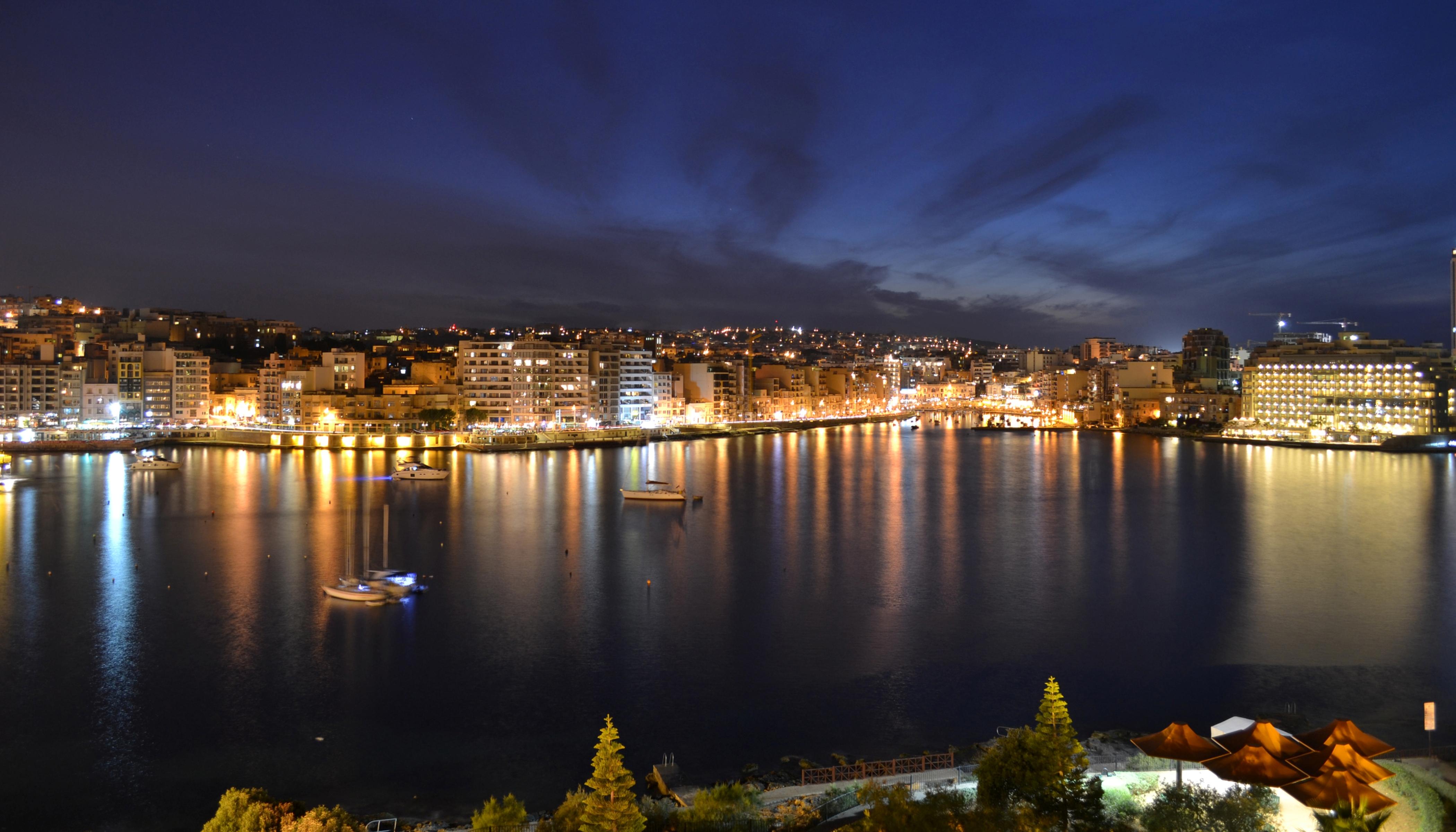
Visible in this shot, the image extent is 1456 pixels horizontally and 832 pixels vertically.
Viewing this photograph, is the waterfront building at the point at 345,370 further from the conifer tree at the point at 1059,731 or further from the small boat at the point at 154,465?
the conifer tree at the point at 1059,731

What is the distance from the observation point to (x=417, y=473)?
2112 cm

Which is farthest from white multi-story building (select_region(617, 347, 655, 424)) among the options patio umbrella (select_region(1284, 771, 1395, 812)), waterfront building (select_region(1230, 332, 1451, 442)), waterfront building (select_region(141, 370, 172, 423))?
patio umbrella (select_region(1284, 771, 1395, 812))

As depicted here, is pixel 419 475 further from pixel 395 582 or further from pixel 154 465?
pixel 395 582

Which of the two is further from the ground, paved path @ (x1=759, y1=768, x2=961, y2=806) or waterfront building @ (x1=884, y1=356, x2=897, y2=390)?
waterfront building @ (x1=884, y1=356, x2=897, y2=390)

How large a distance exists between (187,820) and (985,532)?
38.7 ft

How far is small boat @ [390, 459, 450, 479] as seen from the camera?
827 inches

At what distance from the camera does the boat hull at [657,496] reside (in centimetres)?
1780

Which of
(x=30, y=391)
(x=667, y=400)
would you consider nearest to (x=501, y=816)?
(x=667, y=400)

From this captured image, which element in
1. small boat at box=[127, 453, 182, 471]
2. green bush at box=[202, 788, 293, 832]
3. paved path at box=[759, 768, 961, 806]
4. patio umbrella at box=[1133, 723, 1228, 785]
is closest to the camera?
green bush at box=[202, 788, 293, 832]

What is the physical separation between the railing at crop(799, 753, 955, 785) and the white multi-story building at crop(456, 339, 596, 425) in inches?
1122

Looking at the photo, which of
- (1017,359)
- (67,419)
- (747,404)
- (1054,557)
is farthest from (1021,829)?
(1017,359)

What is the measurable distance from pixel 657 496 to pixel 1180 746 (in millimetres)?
13962

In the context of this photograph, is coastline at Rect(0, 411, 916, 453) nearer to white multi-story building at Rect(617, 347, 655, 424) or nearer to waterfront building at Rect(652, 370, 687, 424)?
white multi-story building at Rect(617, 347, 655, 424)

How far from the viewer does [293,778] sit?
5602 millimetres
